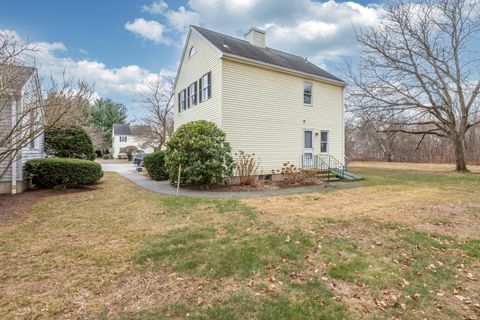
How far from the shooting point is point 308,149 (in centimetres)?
1409

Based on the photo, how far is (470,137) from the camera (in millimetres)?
27797

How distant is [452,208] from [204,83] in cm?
1090

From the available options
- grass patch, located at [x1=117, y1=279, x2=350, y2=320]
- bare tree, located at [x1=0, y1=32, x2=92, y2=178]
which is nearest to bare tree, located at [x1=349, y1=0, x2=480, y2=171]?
bare tree, located at [x1=0, y1=32, x2=92, y2=178]

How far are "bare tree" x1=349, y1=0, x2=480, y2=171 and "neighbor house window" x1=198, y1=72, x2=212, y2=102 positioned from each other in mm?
10462

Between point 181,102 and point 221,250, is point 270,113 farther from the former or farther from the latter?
point 221,250

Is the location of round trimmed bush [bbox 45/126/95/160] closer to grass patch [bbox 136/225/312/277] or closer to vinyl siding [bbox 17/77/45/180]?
vinyl siding [bbox 17/77/45/180]

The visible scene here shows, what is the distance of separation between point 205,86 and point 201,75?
842mm

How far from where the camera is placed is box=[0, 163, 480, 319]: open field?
2879mm

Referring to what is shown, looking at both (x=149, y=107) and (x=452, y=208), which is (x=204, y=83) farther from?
(x=149, y=107)

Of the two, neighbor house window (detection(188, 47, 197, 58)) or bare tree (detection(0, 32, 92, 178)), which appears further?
neighbor house window (detection(188, 47, 197, 58))

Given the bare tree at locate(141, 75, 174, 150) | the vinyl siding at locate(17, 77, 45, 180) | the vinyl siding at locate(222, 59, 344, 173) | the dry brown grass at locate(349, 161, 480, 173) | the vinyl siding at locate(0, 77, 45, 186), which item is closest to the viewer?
the vinyl siding at locate(17, 77, 45, 180)

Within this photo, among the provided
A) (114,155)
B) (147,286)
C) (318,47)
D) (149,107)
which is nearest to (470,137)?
(318,47)

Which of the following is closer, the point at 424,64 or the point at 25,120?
the point at 25,120

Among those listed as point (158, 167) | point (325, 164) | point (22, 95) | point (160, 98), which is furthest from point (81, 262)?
point (160, 98)
